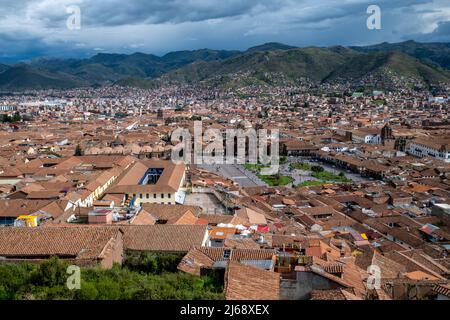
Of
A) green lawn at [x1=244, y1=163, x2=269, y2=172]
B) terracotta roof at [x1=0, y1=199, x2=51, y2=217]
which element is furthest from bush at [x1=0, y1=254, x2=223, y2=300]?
green lawn at [x1=244, y1=163, x2=269, y2=172]

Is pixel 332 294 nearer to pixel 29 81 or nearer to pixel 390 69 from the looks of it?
pixel 390 69

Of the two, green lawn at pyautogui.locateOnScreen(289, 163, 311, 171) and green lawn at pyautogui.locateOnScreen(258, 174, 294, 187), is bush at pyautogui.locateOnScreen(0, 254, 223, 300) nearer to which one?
green lawn at pyautogui.locateOnScreen(258, 174, 294, 187)

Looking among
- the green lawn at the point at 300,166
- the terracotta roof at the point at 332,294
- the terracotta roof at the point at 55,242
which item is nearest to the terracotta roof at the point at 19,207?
the terracotta roof at the point at 55,242

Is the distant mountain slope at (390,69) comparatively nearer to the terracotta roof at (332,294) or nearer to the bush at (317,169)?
the bush at (317,169)

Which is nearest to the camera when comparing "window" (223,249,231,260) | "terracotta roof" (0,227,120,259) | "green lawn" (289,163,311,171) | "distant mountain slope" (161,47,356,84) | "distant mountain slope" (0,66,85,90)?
"window" (223,249,231,260)

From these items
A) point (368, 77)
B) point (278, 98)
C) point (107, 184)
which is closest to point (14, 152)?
point (107, 184)

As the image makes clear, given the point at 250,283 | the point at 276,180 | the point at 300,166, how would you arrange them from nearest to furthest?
the point at 250,283
the point at 276,180
the point at 300,166

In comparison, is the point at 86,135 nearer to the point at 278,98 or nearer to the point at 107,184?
the point at 107,184

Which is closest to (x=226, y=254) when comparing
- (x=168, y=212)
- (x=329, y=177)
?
(x=168, y=212)
